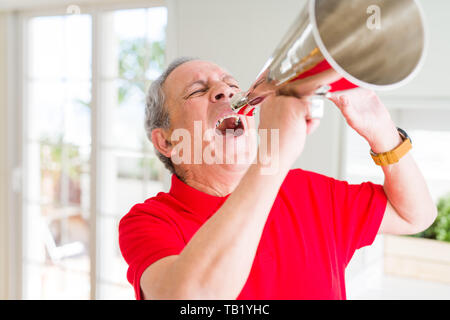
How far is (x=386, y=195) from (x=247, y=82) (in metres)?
1.28

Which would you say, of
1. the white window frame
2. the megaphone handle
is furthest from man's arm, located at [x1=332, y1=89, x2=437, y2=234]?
the white window frame

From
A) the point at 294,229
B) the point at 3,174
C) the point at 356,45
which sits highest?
the point at 356,45

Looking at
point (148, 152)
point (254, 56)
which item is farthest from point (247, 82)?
point (148, 152)

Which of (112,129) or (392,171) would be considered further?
(112,129)

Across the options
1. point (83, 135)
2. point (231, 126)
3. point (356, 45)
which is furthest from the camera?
point (83, 135)

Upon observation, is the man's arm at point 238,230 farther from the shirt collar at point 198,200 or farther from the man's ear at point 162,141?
the man's ear at point 162,141

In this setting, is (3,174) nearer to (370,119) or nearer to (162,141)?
(162,141)

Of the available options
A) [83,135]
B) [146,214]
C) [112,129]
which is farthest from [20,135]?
[146,214]

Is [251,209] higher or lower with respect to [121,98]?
lower

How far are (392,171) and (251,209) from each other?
1.48 ft

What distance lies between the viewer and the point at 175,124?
117 cm

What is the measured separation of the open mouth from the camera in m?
1.13

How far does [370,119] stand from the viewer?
36.4 inches
